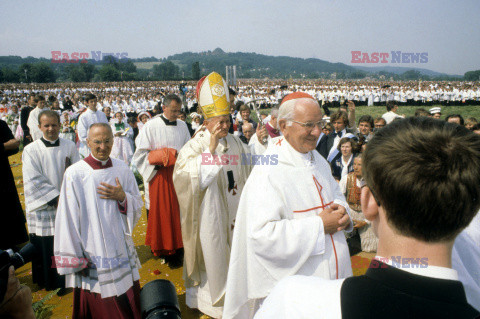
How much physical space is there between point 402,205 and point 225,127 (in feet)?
9.14

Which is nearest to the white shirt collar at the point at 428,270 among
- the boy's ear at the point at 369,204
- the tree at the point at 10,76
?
the boy's ear at the point at 369,204

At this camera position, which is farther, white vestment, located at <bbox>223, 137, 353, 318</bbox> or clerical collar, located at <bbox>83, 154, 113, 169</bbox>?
clerical collar, located at <bbox>83, 154, 113, 169</bbox>

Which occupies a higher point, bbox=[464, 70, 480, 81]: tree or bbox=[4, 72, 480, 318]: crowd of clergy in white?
bbox=[464, 70, 480, 81]: tree

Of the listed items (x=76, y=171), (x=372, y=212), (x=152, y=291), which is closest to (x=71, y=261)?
(x=76, y=171)

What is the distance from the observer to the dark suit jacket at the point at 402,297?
2.40 feet

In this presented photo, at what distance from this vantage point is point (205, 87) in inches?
151

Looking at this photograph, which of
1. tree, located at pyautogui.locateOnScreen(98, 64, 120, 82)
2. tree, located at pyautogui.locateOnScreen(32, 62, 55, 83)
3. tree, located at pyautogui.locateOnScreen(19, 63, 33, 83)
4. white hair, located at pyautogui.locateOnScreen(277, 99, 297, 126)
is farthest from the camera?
tree, located at pyautogui.locateOnScreen(98, 64, 120, 82)

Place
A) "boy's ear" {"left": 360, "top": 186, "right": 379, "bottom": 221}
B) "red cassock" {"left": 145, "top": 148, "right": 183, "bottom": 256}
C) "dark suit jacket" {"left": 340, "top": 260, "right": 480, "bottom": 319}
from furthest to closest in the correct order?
"red cassock" {"left": 145, "top": 148, "right": 183, "bottom": 256}, "boy's ear" {"left": 360, "top": 186, "right": 379, "bottom": 221}, "dark suit jacket" {"left": 340, "top": 260, "right": 480, "bottom": 319}

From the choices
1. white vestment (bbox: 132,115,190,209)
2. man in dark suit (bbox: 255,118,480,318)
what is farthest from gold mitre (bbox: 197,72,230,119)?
man in dark suit (bbox: 255,118,480,318)

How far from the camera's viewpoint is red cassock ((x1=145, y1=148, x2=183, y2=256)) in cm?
509

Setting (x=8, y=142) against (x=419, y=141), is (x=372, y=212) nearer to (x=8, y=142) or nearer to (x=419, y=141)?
(x=419, y=141)

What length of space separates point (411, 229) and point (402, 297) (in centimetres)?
20

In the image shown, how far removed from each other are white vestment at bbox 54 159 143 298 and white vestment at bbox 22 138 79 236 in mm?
1276

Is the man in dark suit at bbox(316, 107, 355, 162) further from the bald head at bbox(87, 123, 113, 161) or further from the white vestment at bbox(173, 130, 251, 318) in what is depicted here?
the bald head at bbox(87, 123, 113, 161)
